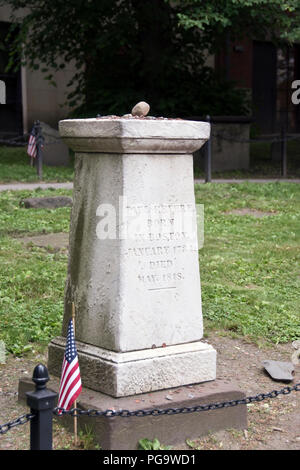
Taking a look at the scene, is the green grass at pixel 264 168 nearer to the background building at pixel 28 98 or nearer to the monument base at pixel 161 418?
the background building at pixel 28 98

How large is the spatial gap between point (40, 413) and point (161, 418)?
106cm

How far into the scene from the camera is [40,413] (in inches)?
135

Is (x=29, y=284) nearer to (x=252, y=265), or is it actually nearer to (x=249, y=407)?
(x=252, y=265)

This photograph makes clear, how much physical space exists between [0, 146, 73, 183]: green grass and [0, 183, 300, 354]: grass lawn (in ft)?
7.16

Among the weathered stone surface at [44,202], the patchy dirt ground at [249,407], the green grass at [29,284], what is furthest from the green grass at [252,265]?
the weathered stone surface at [44,202]

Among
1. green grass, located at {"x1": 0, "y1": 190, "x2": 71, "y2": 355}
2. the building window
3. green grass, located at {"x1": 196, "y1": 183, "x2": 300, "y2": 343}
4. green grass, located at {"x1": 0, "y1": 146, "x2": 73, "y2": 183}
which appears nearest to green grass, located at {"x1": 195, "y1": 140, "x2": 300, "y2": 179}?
green grass, located at {"x1": 0, "y1": 146, "x2": 73, "y2": 183}

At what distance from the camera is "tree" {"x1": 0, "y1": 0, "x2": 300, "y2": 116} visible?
17906mm

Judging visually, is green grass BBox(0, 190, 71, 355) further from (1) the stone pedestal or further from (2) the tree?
(2) the tree

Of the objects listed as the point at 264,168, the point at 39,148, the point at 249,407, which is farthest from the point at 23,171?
the point at 249,407

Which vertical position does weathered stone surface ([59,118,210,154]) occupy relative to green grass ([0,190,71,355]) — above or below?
above

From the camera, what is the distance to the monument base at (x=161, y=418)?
13.7 feet
